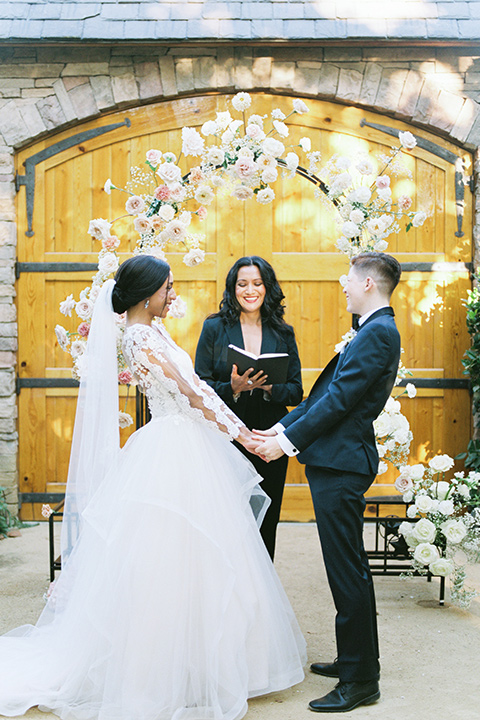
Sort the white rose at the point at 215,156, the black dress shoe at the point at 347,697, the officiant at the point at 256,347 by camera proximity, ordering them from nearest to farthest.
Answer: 1. the black dress shoe at the point at 347,697
2. the officiant at the point at 256,347
3. the white rose at the point at 215,156

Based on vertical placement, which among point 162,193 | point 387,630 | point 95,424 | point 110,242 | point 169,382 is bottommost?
point 387,630

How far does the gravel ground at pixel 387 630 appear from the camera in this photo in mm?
2758

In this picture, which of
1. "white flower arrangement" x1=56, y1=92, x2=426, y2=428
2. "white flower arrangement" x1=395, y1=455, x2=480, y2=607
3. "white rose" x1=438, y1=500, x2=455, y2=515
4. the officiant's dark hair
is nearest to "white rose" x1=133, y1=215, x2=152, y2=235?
"white flower arrangement" x1=56, y1=92, x2=426, y2=428

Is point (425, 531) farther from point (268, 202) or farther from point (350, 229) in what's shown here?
point (268, 202)

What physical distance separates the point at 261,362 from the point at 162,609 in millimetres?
1213

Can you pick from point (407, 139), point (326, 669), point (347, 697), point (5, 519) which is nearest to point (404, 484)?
point (326, 669)

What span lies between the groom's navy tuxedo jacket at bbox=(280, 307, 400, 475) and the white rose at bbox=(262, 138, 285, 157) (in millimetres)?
1383

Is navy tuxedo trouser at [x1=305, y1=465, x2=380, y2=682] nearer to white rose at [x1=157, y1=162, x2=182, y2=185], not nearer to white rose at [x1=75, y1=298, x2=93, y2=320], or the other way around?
white rose at [x1=75, y1=298, x2=93, y2=320]

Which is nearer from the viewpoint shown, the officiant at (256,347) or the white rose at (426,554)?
the officiant at (256,347)

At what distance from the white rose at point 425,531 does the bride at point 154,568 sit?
1096mm

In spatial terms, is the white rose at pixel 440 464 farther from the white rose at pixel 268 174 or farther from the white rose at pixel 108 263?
the white rose at pixel 108 263

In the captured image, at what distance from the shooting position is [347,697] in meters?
2.72

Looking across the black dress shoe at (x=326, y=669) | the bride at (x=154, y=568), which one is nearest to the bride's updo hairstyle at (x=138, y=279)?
the bride at (x=154, y=568)

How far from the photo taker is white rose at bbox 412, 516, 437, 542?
12.5 ft
